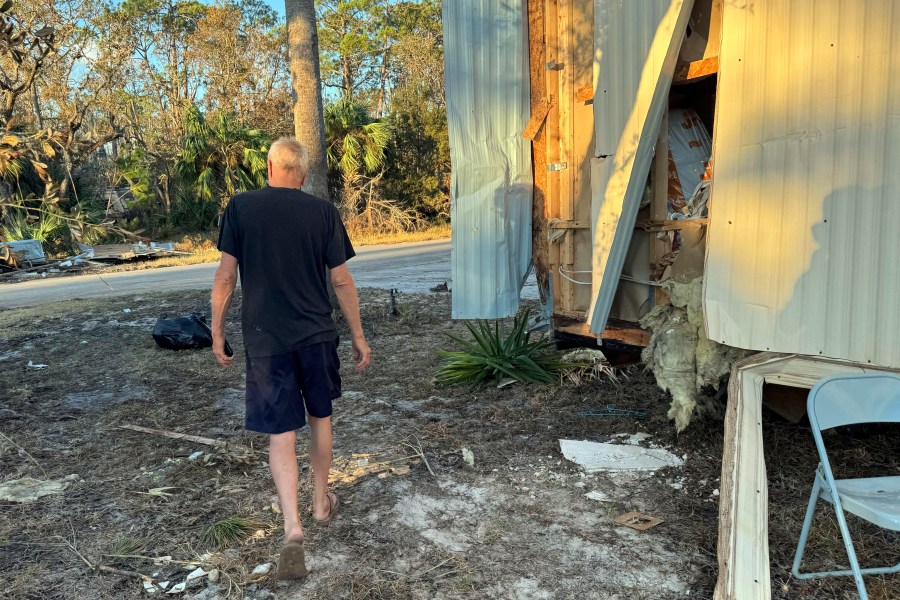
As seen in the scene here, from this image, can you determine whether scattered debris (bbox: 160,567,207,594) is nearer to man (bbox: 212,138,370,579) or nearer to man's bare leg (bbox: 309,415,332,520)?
man (bbox: 212,138,370,579)

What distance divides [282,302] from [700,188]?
303cm

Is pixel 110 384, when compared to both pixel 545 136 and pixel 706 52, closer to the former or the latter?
pixel 545 136

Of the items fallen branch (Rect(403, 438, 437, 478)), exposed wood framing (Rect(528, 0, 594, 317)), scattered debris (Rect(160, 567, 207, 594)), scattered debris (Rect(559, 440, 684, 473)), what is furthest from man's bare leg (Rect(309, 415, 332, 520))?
exposed wood framing (Rect(528, 0, 594, 317))

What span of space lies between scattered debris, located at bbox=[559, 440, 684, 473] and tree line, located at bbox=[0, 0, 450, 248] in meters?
14.5

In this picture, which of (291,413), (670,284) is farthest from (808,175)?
(291,413)

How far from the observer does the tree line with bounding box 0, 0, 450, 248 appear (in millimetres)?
21984

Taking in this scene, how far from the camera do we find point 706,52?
446cm

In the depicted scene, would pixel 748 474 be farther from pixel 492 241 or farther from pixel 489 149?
pixel 489 149

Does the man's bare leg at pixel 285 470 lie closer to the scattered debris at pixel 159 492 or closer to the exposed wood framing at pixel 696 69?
the scattered debris at pixel 159 492

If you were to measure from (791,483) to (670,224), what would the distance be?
183 cm

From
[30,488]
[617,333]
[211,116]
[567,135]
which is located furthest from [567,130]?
[211,116]

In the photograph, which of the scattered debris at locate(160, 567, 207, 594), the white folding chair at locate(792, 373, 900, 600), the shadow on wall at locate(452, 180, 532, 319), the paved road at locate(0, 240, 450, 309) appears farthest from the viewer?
the paved road at locate(0, 240, 450, 309)

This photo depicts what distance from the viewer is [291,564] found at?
288cm

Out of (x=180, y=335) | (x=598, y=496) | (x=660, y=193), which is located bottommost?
(x=598, y=496)
